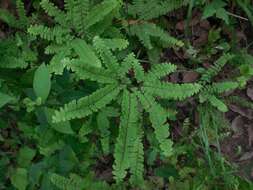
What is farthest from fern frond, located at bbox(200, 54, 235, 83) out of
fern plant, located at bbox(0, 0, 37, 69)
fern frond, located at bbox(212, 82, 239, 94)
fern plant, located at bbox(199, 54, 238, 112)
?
fern plant, located at bbox(0, 0, 37, 69)

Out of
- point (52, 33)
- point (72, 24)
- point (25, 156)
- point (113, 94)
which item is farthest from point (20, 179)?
point (72, 24)

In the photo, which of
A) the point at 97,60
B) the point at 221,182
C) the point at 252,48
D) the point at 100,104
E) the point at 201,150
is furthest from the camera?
the point at 252,48

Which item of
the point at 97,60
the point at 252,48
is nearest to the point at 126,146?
the point at 97,60

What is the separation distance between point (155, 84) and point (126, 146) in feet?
1.63

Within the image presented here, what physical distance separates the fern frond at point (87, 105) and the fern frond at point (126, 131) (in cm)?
11

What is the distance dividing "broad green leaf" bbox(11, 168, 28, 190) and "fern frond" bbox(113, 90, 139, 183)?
79 centimetres

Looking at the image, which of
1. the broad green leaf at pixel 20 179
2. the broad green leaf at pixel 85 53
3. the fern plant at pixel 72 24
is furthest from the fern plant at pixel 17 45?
the broad green leaf at pixel 20 179

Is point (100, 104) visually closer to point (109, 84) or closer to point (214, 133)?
point (109, 84)

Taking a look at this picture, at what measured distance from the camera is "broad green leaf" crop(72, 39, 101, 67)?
3400 millimetres

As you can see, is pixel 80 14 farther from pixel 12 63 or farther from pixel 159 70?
pixel 159 70

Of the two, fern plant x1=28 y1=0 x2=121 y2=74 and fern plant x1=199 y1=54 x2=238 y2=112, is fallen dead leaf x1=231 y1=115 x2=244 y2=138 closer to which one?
fern plant x1=199 y1=54 x2=238 y2=112

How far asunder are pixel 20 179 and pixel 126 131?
39.0 inches

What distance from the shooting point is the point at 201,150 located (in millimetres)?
4059

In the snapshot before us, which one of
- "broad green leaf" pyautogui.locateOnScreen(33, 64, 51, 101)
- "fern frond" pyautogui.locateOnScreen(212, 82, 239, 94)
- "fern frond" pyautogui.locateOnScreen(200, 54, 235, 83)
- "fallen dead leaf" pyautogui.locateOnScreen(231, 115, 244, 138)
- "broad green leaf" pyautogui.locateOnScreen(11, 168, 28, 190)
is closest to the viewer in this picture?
"broad green leaf" pyautogui.locateOnScreen(33, 64, 51, 101)
